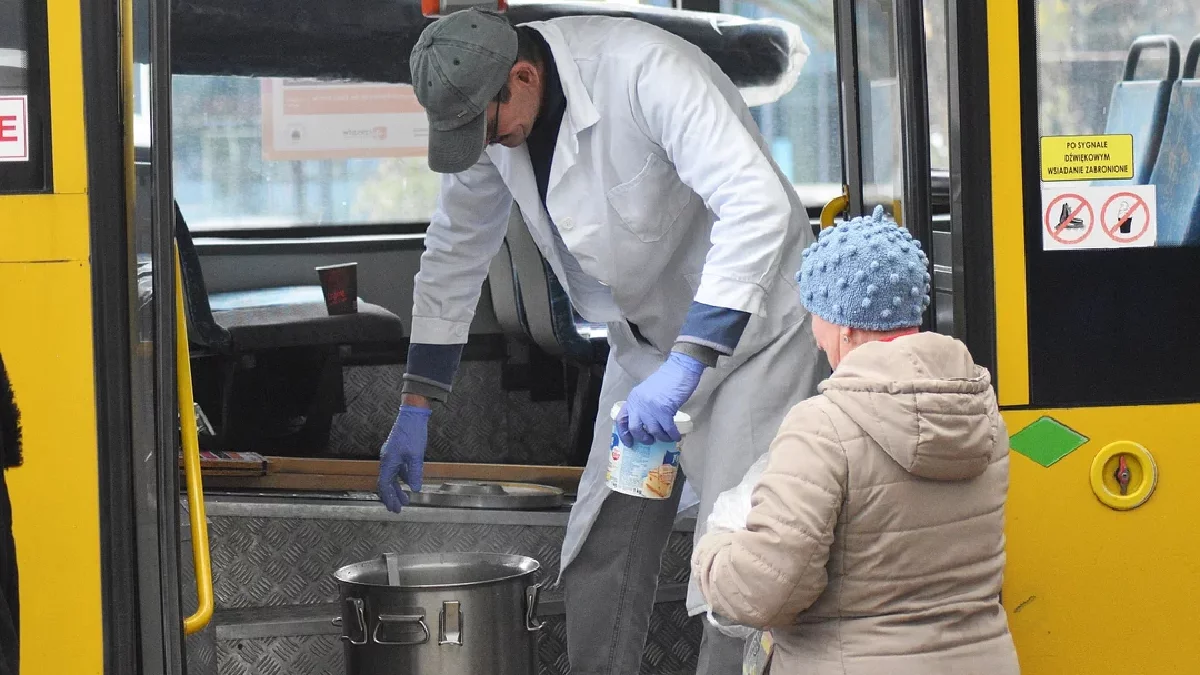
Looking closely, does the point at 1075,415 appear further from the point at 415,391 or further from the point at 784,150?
the point at 784,150

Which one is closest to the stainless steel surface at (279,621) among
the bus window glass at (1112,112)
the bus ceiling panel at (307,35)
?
the bus window glass at (1112,112)

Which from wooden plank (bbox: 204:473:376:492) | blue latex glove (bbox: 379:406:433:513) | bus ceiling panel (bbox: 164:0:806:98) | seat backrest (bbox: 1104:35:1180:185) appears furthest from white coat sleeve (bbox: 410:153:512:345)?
bus ceiling panel (bbox: 164:0:806:98)

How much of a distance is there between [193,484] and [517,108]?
1.01 m

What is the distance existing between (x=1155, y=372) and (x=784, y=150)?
174 inches

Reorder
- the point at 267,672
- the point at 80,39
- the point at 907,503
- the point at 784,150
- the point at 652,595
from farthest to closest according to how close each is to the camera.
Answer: the point at 784,150, the point at 267,672, the point at 652,595, the point at 80,39, the point at 907,503

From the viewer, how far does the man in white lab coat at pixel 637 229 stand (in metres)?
2.65

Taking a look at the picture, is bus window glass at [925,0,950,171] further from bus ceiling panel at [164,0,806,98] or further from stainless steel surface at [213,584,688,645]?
bus ceiling panel at [164,0,806,98]

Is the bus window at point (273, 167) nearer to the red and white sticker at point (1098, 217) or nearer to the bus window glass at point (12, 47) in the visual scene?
the bus window glass at point (12, 47)

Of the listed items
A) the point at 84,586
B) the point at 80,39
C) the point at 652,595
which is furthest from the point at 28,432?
the point at 652,595

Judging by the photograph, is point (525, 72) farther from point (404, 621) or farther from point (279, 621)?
point (279, 621)

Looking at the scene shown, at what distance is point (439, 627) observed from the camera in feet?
10.2

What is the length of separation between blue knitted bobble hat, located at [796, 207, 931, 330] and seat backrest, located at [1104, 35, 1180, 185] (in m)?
0.74

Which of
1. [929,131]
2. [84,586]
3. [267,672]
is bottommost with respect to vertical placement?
[267,672]

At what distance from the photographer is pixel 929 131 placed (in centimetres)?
265
